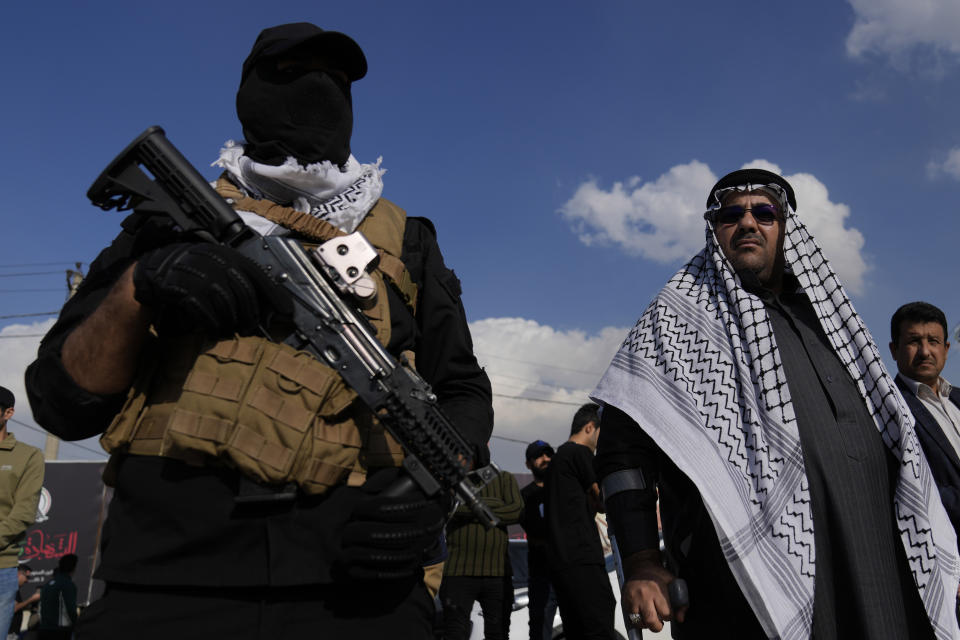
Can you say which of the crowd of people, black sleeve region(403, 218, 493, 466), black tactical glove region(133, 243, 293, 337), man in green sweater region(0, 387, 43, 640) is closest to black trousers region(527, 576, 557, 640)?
the crowd of people

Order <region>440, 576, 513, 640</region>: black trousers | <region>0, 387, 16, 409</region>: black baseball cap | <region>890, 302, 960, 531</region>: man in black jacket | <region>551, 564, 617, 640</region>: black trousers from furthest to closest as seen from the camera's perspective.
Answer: <region>440, 576, 513, 640</region>: black trousers < <region>0, 387, 16, 409</region>: black baseball cap < <region>551, 564, 617, 640</region>: black trousers < <region>890, 302, 960, 531</region>: man in black jacket

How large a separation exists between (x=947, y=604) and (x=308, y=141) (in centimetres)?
226

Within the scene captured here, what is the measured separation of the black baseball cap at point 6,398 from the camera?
5494 mm

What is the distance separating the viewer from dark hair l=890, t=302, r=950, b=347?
4.00 metres

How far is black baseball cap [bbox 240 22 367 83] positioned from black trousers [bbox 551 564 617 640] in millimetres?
4326

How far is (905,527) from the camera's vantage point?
7.22 feet

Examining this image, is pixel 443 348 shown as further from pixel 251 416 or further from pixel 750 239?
pixel 750 239

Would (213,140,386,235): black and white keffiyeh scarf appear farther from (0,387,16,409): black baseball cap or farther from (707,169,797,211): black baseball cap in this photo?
(0,387,16,409): black baseball cap

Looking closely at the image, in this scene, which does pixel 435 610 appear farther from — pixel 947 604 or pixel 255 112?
pixel 947 604

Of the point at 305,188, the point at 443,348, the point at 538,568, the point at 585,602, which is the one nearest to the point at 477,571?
the point at 538,568

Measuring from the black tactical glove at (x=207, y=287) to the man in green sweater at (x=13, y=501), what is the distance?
4382mm

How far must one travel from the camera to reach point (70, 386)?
1578 mm

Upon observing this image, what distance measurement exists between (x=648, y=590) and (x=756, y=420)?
617mm

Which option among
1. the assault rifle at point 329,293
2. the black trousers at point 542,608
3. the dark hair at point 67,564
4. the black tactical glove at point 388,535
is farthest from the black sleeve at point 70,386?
the dark hair at point 67,564
